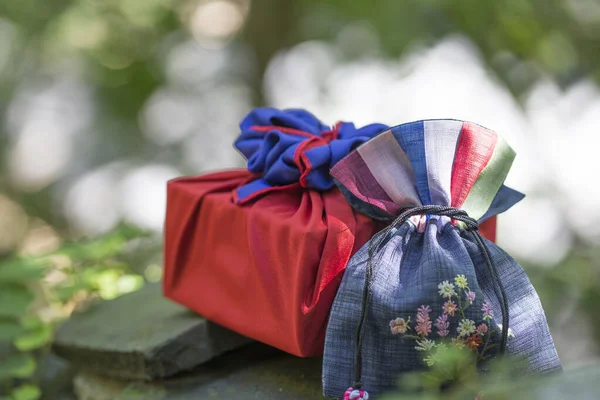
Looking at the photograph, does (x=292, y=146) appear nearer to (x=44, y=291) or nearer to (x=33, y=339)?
(x=33, y=339)

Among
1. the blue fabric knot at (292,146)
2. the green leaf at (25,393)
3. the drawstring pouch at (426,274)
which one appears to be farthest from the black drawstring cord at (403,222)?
the green leaf at (25,393)

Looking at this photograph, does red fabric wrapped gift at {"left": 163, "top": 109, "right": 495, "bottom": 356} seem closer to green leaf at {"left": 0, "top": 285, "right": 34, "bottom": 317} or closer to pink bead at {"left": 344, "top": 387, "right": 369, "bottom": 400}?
pink bead at {"left": 344, "top": 387, "right": 369, "bottom": 400}

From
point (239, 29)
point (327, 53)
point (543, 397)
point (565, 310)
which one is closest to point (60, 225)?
point (239, 29)

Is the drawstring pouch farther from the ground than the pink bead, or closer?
farther from the ground

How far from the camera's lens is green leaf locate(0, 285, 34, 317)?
1843 millimetres

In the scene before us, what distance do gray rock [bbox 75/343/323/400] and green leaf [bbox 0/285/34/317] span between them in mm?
334

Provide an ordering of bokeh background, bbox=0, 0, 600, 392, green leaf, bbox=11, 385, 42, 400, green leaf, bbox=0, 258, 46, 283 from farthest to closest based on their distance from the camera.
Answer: bokeh background, bbox=0, 0, 600, 392 < green leaf, bbox=0, 258, 46, 283 < green leaf, bbox=11, 385, 42, 400

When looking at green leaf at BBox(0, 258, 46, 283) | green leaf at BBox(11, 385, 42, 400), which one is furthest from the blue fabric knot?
green leaf at BBox(11, 385, 42, 400)

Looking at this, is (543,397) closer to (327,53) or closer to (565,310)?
(565,310)

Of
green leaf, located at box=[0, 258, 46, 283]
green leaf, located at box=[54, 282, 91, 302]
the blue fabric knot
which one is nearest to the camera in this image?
the blue fabric knot

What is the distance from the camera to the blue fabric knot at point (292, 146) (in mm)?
1346

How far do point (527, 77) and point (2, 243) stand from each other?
342 cm

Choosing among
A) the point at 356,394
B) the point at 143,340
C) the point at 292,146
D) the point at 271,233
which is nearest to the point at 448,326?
the point at 356,394

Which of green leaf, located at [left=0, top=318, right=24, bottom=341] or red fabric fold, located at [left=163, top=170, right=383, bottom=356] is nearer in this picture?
red fabric fold, located at [left=163, top=170, right=383, bottom=356]
